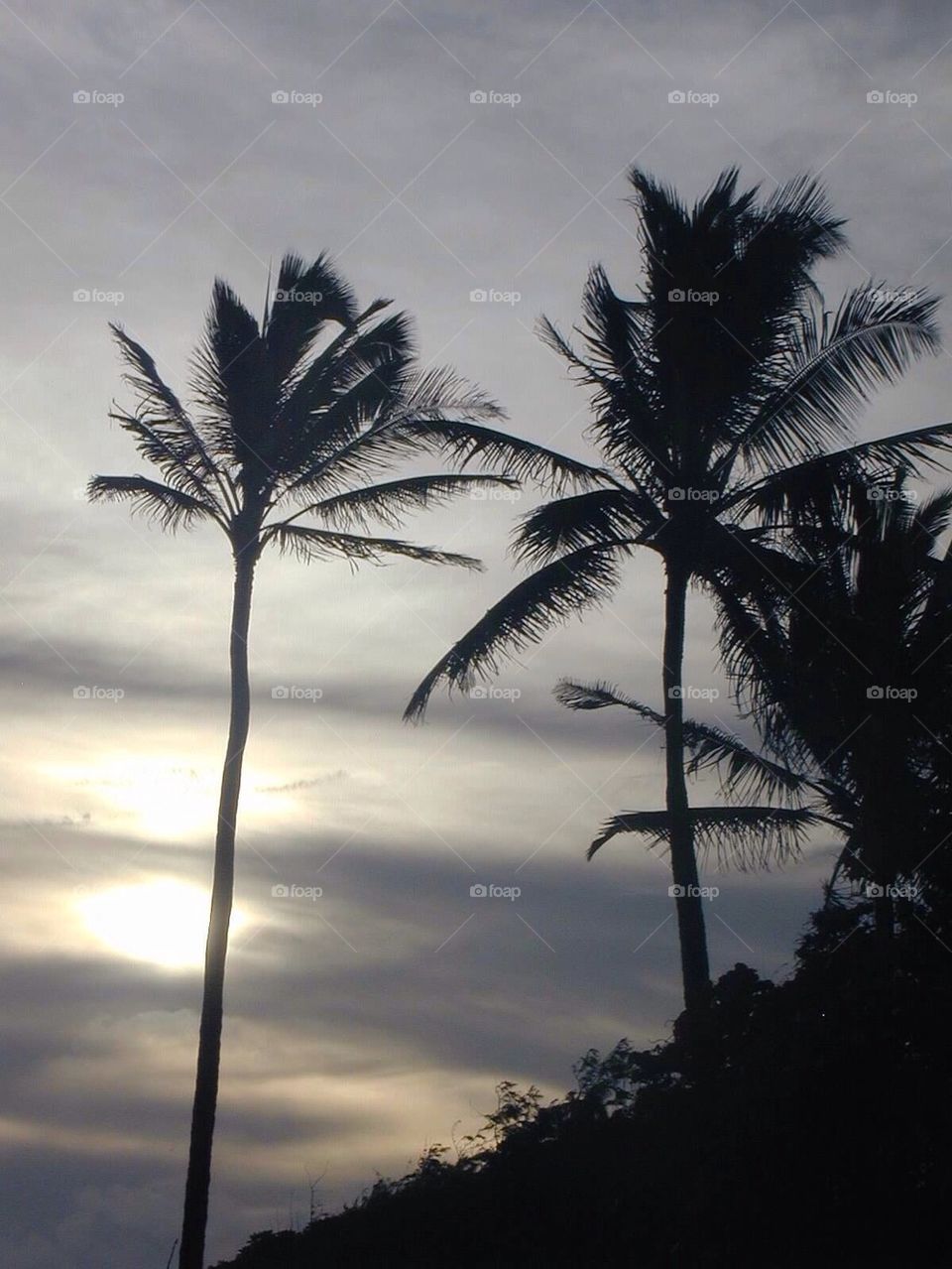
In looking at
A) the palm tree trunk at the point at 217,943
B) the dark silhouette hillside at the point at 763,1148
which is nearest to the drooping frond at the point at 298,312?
the palm tree trunk at the point at 217,943

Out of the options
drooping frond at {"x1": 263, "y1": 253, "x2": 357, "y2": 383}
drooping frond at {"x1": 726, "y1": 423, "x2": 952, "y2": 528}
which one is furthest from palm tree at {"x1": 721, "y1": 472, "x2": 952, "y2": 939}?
drooping frond at {"x1": 263, "y1": 253, "x2": 357, "y2": 383}

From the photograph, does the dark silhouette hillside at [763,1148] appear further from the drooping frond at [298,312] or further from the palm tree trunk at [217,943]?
the drooping frond at [298,312]

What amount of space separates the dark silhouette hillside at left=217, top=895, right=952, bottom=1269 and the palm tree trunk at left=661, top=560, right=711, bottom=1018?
53 centimetres

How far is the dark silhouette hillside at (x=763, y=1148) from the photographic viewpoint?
1218 centimetres

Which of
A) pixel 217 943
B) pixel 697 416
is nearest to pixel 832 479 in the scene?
pixel 697 416

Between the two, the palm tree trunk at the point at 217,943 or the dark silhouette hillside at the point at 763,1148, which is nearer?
the dark silhouette hillside at the point at 763,1148

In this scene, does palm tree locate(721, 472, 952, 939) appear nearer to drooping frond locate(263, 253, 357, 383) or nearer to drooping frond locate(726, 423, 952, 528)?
drooping frond locate(726, 423, 952, 528)

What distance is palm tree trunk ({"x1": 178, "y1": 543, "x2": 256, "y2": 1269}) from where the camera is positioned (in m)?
16.8

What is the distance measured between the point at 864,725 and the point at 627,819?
3.38 metres

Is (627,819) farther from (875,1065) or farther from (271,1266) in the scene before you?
(271,1266)

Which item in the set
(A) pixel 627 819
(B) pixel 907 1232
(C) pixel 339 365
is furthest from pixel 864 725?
(C) pixel 339 365

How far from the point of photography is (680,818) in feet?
55.5

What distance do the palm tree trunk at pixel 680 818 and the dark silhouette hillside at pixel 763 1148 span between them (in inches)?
21.0

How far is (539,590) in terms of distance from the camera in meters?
17.1
